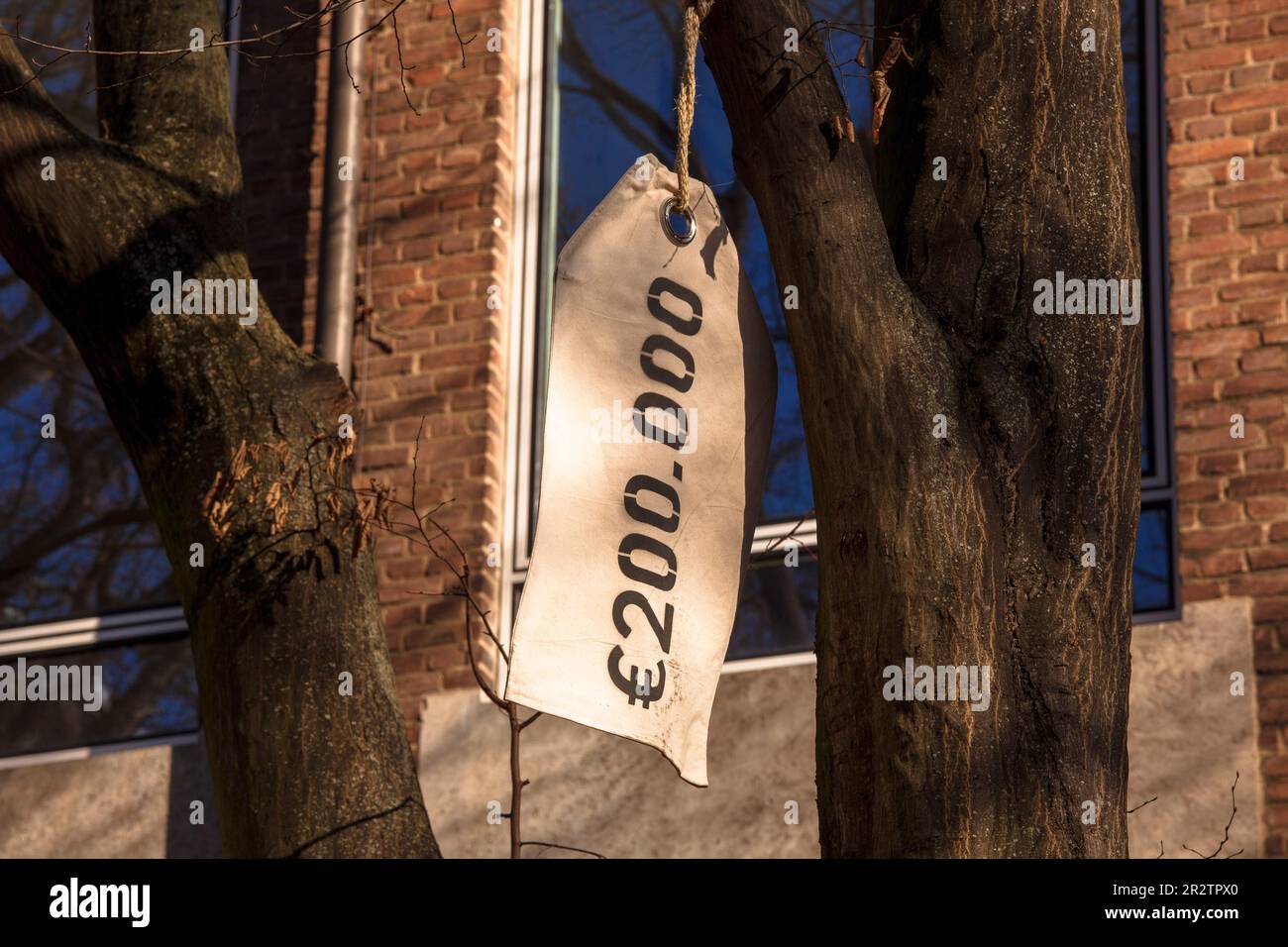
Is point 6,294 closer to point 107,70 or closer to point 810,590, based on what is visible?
point 107,70

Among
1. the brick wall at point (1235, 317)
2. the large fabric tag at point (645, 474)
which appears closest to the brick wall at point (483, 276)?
the brick wall at point (1235, 317)

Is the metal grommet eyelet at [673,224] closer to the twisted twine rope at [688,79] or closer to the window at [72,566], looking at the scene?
the twisted twine rope at [688,79]

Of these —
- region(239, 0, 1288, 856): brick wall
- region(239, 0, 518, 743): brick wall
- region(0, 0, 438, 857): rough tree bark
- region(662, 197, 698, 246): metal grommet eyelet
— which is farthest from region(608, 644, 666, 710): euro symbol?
region(239, 0, 518, 743): brick wall

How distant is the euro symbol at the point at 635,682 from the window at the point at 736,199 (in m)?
2.90

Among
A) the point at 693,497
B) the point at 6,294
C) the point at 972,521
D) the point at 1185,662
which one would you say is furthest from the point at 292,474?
the point at 6,294

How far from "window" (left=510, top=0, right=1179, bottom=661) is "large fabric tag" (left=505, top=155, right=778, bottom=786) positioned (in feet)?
8.69

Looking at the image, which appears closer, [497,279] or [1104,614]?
[1104,614]

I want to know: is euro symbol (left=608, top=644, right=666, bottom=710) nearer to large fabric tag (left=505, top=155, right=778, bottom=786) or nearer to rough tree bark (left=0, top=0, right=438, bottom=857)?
large fabric tag (left=505, top=155, right=778, bottom=786)

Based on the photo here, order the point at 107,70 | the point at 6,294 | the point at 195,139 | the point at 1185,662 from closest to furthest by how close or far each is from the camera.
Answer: the point at 195,139
the point at 107,70
the point at 1185,662
the point at 6,294

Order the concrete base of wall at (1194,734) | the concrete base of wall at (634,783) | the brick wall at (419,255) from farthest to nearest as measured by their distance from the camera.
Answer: the brick wall at (419,255) → the concrete base of wall at (634,783) → the concrete base of wall at (1194,734)

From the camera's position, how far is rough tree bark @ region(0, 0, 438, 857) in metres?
3.59

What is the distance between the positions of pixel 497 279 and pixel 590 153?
0.67m

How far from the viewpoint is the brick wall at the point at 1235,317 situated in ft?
18.1

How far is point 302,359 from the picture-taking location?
4148mm
